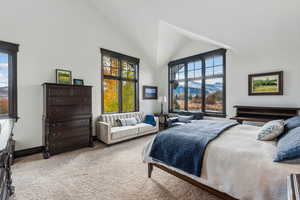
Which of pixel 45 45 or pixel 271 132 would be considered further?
pixel 45 45

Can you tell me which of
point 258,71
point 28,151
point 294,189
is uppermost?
point 258,71

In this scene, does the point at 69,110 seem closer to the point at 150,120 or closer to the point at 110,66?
the point at 110,66

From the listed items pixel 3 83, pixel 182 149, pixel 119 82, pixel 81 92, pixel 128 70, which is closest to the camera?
pixel 182 149

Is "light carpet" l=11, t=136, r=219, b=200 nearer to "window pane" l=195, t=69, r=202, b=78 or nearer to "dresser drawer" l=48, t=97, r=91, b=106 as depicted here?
"dresser drawer" l=48, t=97, r=91, b=106

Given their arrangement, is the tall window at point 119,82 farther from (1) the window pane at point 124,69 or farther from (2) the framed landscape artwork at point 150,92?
(2) the framed landscape artwork at point 150,92

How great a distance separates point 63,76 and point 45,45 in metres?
0.81

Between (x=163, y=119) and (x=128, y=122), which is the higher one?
(x=128, y=122)

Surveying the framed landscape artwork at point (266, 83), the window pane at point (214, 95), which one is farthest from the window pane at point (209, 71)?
the framed landscape artwork at point (266, 83)

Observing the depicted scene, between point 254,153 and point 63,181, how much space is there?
2.67 metres

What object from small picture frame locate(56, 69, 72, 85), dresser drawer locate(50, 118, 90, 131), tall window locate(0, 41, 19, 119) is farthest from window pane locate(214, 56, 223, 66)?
tall window locate(0, 41, 19, 119)

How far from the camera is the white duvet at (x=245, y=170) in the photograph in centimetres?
126

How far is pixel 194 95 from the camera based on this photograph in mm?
5730

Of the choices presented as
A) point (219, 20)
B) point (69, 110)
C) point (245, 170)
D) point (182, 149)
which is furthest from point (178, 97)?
point (245, 170)

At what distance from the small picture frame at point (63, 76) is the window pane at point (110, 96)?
1132 millimetres
